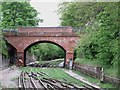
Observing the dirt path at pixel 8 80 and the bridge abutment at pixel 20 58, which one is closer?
the dirt path at pixel 8 80

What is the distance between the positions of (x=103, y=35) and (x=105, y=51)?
134 cm

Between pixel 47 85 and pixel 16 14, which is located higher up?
pixel 16 14

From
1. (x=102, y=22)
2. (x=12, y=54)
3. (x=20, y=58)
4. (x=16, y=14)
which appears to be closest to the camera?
(x=102, y=22)

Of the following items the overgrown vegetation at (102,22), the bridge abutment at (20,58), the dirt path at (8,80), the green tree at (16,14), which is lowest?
the dirt path at (8,80)

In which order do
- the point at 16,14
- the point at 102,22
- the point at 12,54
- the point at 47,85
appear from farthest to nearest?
1. the point at 16,14
2. the point at 12,54
3. the point at 47,85
4. the point at 102,22

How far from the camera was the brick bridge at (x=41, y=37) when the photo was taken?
34156 mm

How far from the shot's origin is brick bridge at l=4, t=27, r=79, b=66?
112ft

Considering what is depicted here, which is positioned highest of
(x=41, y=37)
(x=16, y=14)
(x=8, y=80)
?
(x=16, y=14)

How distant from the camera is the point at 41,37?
3450 centimetres

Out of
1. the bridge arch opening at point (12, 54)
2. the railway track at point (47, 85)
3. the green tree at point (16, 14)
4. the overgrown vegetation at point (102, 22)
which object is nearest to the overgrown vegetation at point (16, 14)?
the green tree at point (16, 14)

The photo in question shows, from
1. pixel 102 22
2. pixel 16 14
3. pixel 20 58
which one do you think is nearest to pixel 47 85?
pixel 102 22

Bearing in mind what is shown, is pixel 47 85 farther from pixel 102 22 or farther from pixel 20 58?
pixel 20 58

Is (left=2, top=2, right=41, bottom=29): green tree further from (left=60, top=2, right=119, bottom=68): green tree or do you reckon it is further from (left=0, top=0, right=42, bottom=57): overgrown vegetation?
→ (left=60, top=2, right=119, bottom=68): green tree

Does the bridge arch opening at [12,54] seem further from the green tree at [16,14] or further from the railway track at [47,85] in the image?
the railway track at [47,85]
